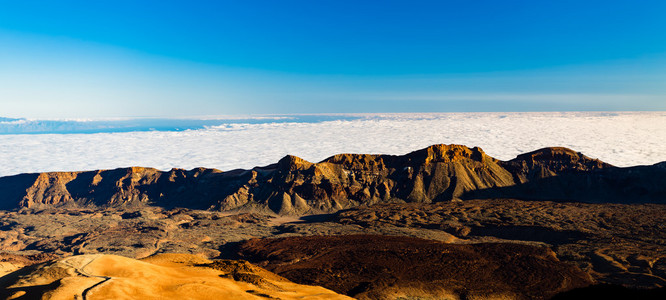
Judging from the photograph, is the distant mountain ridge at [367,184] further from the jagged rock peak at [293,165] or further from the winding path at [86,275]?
the winding path at [86,275]

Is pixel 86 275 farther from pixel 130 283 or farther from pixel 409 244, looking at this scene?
pixel 409 244

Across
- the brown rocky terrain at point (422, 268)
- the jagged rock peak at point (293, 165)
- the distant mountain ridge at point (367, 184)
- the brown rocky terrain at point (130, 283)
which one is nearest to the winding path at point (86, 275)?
the brown rocky terrain at point (130, 283)

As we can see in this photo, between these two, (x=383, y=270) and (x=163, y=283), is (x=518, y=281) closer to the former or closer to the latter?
(x=383, y=270)

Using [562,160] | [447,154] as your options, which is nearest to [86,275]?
[447,154]

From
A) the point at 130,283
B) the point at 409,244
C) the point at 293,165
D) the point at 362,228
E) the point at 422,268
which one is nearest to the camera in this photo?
the point at 130,283

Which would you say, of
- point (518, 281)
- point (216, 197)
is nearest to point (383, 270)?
point (518, 281)

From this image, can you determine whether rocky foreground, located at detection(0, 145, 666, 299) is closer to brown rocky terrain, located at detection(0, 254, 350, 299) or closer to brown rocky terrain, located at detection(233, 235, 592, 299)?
brown rocky terrain, located at detection(0, 254, 350, 299)

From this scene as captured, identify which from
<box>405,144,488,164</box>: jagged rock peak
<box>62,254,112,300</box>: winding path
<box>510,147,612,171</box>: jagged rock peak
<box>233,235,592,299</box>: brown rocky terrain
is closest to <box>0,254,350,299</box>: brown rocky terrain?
<box>62,254,112,300</box>: winding path
